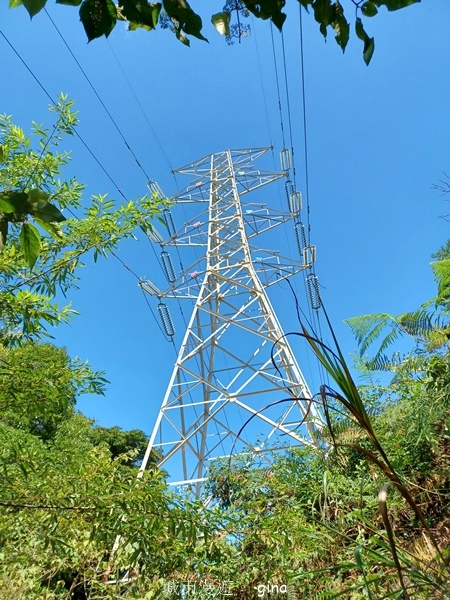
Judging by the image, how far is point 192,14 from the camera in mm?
804

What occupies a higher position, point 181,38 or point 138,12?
point 181,38

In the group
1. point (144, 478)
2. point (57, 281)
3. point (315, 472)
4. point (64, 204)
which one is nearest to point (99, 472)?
point (144, 478)

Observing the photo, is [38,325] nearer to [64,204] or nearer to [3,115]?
[64,204]

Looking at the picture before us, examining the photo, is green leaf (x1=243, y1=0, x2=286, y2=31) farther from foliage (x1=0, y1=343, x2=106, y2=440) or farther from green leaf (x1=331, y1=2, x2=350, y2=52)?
foliage (x1=0, y1=343, x2=106, y2=440)

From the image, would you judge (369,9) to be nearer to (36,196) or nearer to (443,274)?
(36,196)

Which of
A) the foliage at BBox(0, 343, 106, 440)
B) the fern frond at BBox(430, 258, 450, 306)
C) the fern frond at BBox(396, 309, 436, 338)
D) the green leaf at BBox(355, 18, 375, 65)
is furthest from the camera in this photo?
the fern frond at BBox(396, 309, 436, 338)

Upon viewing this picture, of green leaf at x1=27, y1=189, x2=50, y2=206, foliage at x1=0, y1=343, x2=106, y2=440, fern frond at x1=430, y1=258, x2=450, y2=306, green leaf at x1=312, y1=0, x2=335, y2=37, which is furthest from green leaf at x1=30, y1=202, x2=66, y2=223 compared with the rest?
fern frond at x1=430, y1=258, x2=450, y2=306

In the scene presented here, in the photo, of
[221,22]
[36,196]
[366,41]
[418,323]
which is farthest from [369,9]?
[418,323]

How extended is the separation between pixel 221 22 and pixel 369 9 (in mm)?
330

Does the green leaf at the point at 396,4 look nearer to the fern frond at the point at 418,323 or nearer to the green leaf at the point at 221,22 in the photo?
the green leaf at the point at 221,22

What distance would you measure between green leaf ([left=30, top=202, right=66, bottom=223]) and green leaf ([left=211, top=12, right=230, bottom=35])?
568mm

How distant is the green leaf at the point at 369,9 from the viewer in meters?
0.89

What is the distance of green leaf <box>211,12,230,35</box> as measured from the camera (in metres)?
0.96

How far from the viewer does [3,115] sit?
2.27 metres
